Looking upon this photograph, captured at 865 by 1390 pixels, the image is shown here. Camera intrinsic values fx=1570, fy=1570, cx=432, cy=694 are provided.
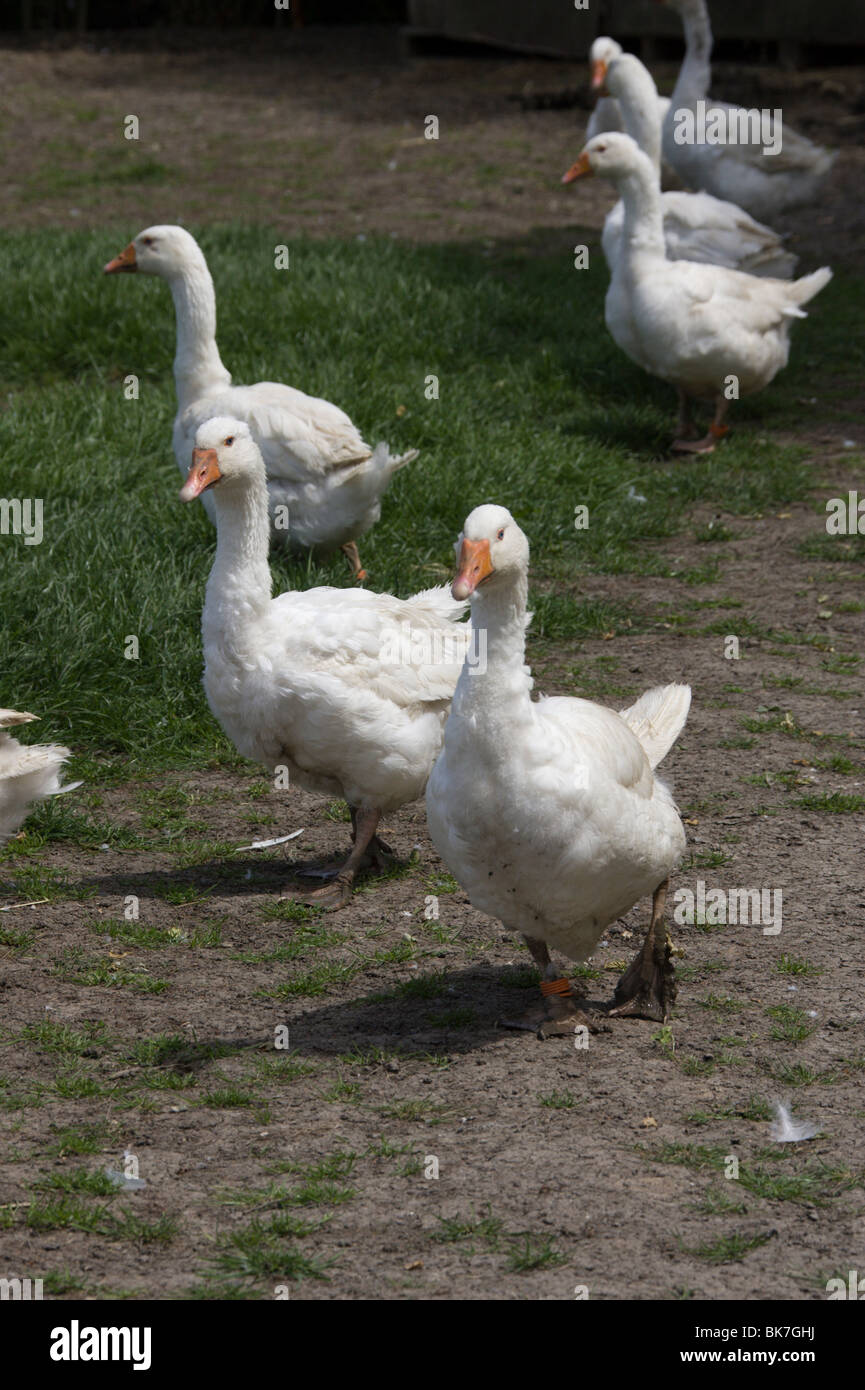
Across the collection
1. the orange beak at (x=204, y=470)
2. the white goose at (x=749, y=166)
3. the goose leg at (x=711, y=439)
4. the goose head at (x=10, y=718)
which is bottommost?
the goose head at (x=10, y=718)

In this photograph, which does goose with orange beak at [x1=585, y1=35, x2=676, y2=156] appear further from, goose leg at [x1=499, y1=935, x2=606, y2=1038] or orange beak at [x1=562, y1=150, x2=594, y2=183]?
goose leg at [x1=499, y1=935, x2=606, y2=1038]

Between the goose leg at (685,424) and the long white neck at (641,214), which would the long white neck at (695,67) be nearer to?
the long white neck at (641,214)

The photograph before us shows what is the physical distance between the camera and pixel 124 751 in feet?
19.4

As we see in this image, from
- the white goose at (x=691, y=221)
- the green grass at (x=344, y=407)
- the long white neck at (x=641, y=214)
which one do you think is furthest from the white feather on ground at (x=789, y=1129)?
the white goose at (x=691, y=221)

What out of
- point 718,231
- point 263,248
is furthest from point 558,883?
point 263,248

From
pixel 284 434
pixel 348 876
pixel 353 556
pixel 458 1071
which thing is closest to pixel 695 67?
pixel 353 556

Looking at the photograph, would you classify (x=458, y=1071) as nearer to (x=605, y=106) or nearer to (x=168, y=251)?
(x=168, y=251)

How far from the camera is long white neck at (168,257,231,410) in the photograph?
275 inches

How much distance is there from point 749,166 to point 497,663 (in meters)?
8.99

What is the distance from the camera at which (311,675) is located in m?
4.75

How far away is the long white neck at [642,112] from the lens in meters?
9.58

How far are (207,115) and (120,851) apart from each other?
521 inches

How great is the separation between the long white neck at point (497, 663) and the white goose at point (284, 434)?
2737mm

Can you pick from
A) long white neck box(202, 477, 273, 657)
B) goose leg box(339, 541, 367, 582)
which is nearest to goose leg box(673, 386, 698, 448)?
goose leg box(339, 541, 367, 582)
